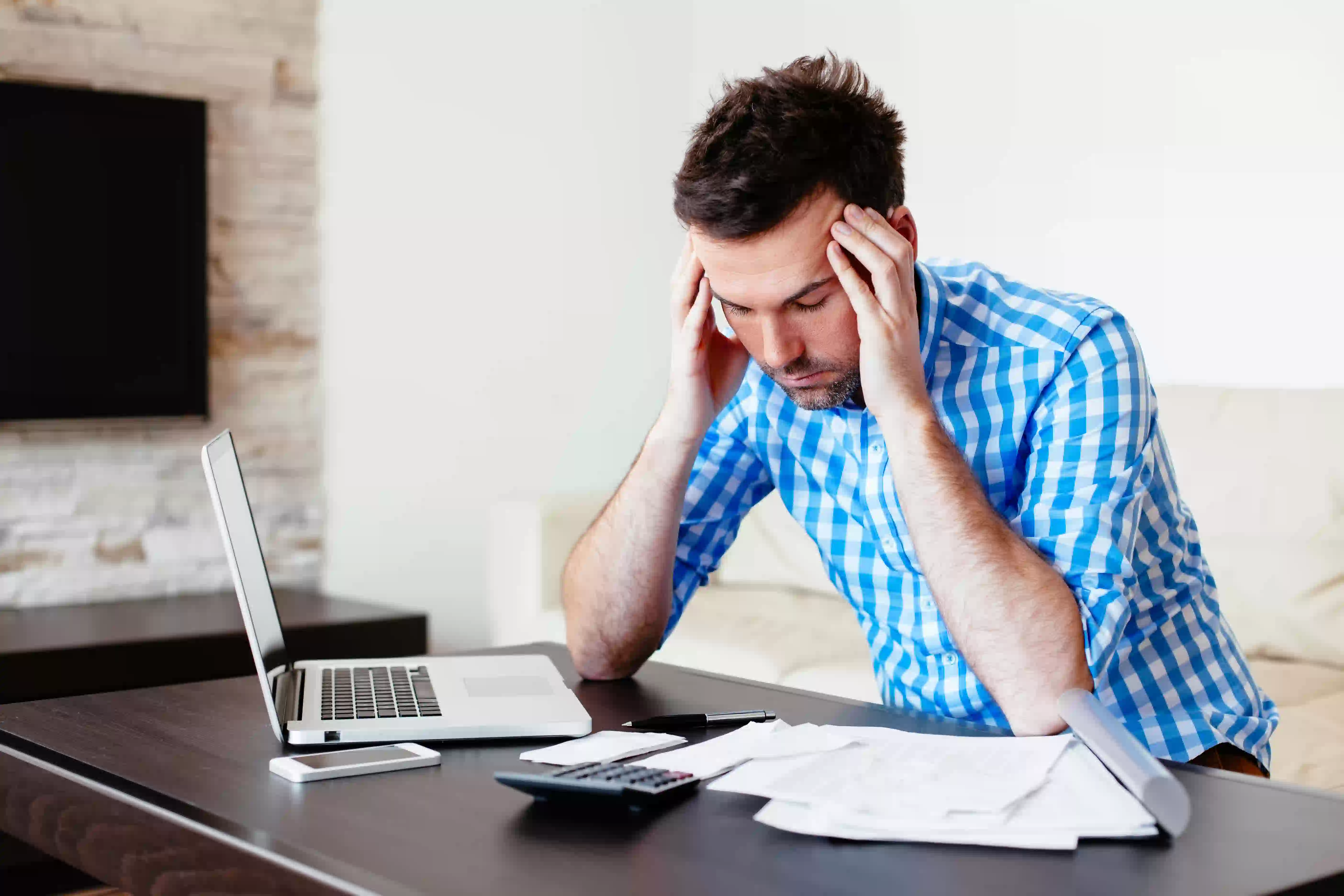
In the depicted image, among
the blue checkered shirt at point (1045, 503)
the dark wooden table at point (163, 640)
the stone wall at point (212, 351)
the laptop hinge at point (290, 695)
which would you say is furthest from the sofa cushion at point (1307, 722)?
the stone wall at point (212, 351)

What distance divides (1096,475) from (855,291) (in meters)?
Answer: 0.28

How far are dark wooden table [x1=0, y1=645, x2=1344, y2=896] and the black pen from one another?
0.30 ft

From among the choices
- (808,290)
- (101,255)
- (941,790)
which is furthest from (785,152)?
(101,255)

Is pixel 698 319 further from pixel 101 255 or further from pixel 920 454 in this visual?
pixel 101 255

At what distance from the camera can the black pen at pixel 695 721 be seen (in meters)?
1.15

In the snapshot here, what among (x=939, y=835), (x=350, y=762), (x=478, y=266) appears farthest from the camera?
(x=478, y=266)

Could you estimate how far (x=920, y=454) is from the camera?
124 cm

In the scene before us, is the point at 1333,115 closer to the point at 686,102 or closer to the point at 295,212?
the point at 686,102

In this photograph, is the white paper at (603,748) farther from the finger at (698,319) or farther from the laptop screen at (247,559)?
the finger at (698,319)

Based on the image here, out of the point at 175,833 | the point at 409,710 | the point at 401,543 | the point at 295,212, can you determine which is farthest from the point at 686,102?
the point at 175,833

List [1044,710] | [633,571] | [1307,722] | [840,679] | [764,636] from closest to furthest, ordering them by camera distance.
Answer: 1. [1044,710]
2. [633,571]
3. [1307,722]
4. [840,679]
5. [764,636]

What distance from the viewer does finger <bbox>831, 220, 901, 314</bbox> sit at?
4.22ft

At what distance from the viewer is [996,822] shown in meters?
0.84

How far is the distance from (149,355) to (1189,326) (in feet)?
7.65
